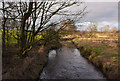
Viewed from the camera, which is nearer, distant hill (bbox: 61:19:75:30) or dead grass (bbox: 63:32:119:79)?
distant hill (bbox: 61:19:75:30)

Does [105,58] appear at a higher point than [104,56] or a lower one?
higher

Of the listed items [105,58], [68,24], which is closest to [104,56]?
[105,58]

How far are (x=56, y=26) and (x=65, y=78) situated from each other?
5.59 metres

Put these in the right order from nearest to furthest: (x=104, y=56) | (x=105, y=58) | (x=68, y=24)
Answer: (x=68, y=24) < (x=105, y=58) < (x=104, y=56)

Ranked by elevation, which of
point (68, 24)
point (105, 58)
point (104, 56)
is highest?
point (68, 24)

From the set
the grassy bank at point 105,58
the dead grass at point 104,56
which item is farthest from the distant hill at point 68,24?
the grassy bank at point 105,58

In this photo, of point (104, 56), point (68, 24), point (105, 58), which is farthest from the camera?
point (104, 56)

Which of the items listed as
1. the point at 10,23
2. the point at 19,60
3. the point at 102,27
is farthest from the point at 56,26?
the point at 102,27

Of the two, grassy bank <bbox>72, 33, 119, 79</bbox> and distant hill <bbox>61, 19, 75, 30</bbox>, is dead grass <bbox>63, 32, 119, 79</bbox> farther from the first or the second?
distant hill <bbox>61, 19, 75, 30</bbox>

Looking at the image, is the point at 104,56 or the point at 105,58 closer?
the point at 105,58

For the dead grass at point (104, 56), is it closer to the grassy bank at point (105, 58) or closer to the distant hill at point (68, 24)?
the grassy bank at point (105, 58)

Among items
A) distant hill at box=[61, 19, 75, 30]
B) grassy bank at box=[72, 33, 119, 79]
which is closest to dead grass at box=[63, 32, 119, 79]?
grassy bank at box=[72, 33, 119, 79]

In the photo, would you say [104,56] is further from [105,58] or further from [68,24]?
[68,24]

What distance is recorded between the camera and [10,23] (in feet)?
30.6
